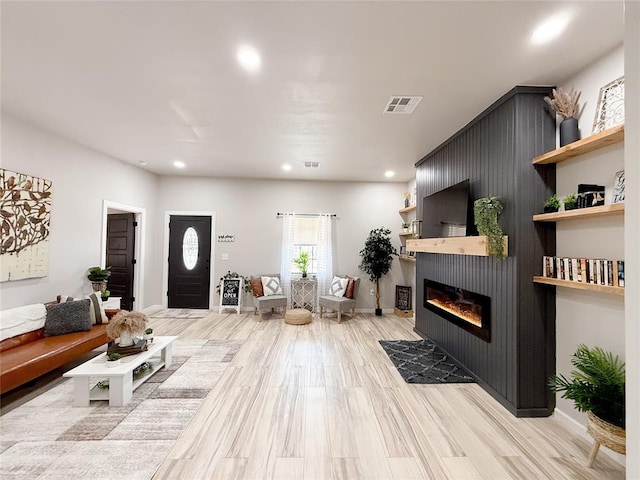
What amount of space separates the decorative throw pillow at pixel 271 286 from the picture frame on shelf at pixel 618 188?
506 cm

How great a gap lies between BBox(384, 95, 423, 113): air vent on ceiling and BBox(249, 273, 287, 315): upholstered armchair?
4004 millimetres

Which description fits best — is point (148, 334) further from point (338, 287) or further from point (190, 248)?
point (338, 287)

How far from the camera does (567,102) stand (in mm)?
2340

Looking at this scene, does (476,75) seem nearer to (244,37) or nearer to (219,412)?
(244,37)

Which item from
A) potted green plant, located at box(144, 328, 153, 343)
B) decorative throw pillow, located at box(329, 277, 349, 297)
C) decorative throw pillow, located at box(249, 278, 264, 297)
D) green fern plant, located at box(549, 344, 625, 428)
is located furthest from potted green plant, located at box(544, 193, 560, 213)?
decorative throw pillow, located at box(249, 278, 264, 297)

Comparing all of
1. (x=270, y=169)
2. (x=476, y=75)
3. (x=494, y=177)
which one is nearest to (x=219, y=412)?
(x=494, y=177)

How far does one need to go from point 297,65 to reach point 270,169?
3270 millimetres

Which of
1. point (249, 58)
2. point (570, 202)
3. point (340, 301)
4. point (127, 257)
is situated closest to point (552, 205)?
point (570, 202)

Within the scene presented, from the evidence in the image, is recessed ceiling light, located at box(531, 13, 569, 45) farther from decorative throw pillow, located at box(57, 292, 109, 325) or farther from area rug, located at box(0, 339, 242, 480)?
decorative throw pillow, located at box(57, 292, 109, 325)

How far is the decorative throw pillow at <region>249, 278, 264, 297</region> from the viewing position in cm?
579

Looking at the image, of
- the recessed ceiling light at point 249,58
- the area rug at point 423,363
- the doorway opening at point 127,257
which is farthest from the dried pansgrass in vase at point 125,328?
the doorway opening at point 127,257

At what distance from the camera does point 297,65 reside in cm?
223

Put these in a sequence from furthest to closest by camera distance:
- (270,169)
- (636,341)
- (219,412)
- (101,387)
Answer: (270,169)
(101,387)
(219,412)
(636,341)

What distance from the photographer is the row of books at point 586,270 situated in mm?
1847
